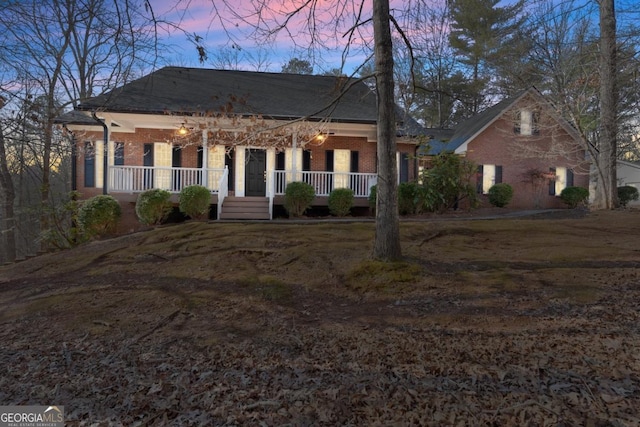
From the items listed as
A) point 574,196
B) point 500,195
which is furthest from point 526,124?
point 500,195

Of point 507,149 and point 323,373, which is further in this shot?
point 507,149

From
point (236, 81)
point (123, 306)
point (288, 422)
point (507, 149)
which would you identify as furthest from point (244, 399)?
point (507, 149)

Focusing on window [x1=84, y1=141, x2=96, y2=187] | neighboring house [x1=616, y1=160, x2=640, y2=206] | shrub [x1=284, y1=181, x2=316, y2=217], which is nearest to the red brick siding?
neighboring house [x1=616, y1=160, x2=640, y2=206]

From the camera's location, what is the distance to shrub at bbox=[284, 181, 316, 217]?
11.8m

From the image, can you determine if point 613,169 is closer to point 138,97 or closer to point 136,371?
point 136,371

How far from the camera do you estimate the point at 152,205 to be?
34.5 feet

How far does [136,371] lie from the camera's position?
10.9ft

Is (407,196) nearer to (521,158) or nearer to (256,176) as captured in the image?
(256,176)

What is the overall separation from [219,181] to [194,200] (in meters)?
1.42

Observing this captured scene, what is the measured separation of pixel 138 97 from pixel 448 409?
13230 millimetres

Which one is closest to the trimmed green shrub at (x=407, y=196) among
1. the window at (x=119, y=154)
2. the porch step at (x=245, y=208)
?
the porch step at (x=245, y=208)

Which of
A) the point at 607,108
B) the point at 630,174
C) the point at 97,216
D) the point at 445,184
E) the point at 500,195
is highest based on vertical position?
the point at 607,108

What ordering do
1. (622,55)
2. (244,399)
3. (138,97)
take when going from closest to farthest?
1. (244,399)
2. (622,55)
3. (138,97)

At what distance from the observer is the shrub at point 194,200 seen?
1088 centimetres
